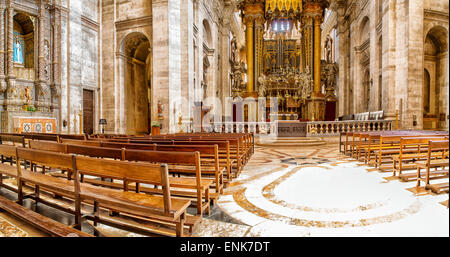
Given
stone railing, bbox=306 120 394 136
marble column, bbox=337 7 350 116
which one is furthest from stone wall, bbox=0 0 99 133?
marble column, bbox=337 7 350 116

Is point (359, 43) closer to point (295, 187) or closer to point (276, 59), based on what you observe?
point (276, 59)

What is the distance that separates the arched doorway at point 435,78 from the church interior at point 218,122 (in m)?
0.09

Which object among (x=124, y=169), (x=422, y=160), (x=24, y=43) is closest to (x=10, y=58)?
(x=24, y=43)

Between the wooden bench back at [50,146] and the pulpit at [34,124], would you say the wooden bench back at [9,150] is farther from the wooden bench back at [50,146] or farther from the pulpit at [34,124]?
the pulpit at [34,124]

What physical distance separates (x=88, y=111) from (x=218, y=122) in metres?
8.21

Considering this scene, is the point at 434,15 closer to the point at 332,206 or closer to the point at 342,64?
the point at 342,64

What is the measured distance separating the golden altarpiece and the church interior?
14cm

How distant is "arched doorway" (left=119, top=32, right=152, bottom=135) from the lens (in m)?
14.6

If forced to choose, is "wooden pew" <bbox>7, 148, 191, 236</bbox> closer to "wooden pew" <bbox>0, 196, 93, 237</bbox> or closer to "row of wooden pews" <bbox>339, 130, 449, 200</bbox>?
"wooden pew" <bbox>0, 196, 93, 237</bbox>

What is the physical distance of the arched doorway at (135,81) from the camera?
14.6m

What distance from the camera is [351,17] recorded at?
18562 millimetres

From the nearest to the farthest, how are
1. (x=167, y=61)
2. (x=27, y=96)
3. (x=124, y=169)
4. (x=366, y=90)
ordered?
(x=124, y=169), (x=27, y=96), (x=167, y=61), (x=366, y=90)

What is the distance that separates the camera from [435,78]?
14.3 metres

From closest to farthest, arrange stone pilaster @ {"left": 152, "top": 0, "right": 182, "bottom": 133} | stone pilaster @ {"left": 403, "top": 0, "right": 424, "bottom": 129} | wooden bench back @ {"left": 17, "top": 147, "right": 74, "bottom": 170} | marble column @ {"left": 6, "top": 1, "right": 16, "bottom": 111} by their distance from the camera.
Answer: wooden bench back @ {"left": 17, "top": 147, "right": 74, "bottom": 170} → marble column @ {"left": 6, "top": 1, "right": 16, "bottom": 111} → stone pilaster @ {"left": 403, "top": 0, "right": 424, "bottom": 129} → stone pilaster @ {"left": 152, "top": 0, "right": 182, "bottom": 133}
